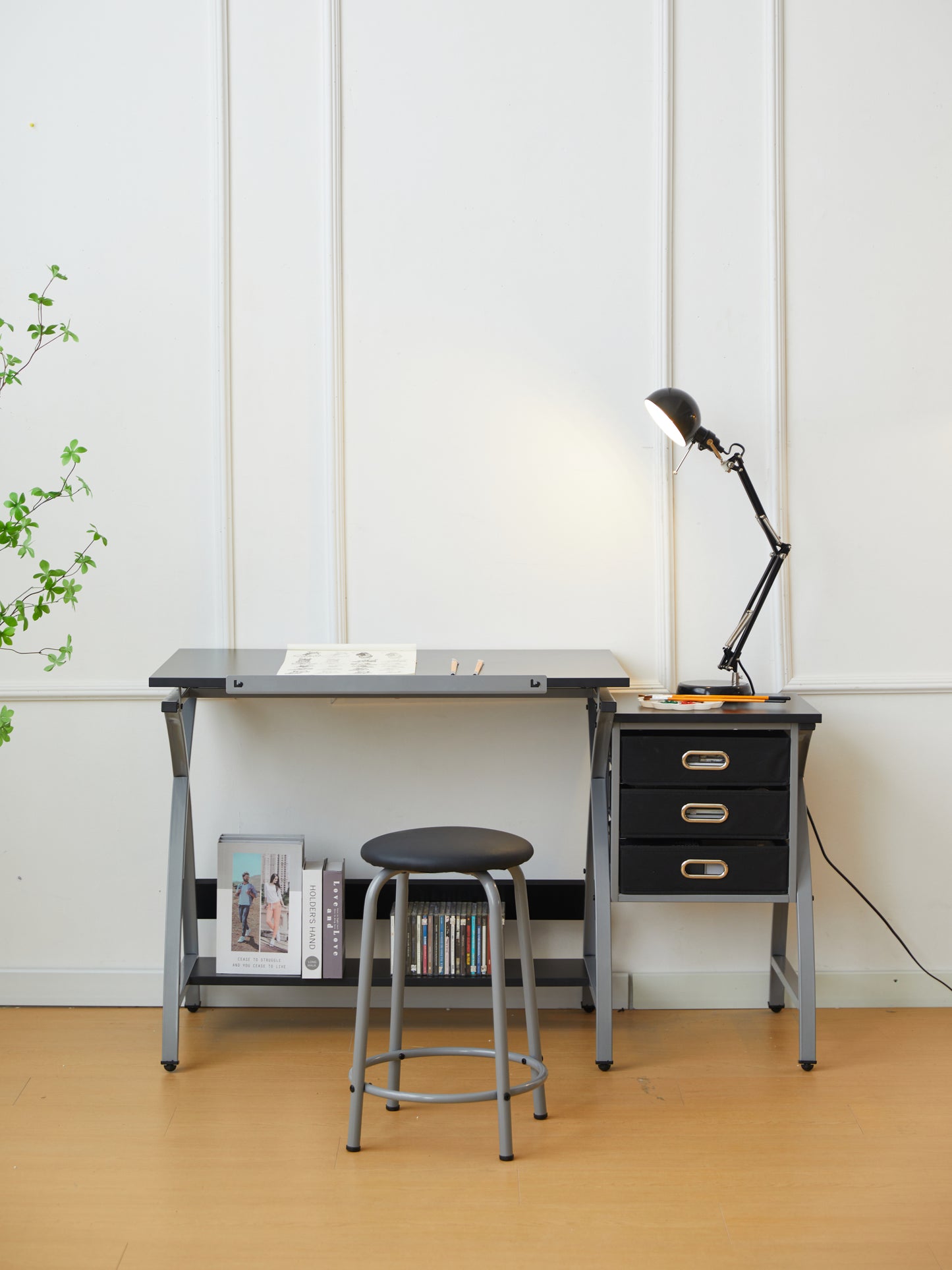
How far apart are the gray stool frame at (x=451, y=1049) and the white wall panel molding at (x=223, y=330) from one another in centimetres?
104

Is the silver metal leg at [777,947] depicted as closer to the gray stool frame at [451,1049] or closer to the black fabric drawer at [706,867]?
the black fabric drawer at [706,867]

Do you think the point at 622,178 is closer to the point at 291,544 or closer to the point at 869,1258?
the point at 291,544

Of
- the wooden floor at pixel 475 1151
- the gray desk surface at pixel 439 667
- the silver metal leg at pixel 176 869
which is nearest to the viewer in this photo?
the wooden floor at pixel 475 1151

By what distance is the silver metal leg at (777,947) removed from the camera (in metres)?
2.93

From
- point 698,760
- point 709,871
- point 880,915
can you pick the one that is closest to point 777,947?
point 880,915

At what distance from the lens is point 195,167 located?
292 cm

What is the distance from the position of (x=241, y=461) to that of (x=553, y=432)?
2.91 ft

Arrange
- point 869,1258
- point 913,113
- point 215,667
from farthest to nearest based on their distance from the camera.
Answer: point 913,113
point 215,667
point 869,1258

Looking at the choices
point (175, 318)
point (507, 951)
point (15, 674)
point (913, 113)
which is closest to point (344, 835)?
point (507, 951)

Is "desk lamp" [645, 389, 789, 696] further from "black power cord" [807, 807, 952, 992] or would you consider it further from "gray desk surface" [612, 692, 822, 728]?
"black power cord" [807, 807, 952, 992]

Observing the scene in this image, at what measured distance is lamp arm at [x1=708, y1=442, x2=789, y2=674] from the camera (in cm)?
277

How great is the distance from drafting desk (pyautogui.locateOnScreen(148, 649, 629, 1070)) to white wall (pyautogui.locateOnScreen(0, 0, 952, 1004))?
139 millimetres

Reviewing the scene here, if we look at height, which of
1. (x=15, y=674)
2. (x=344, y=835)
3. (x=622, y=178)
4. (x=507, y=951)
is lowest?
(x=507, y=951)

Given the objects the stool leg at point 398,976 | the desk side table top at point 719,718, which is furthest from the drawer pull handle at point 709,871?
the stool leg at point 398,976
